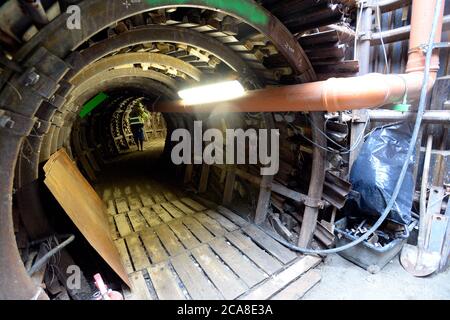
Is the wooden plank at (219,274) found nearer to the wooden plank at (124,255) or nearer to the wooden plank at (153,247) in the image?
the wooden plank at (153,247)

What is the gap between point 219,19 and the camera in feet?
8.36

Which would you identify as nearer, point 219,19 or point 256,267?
point 219,19

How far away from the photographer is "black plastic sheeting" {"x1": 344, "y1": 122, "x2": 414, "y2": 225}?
3.76 metres

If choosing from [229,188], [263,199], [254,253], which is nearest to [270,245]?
[254,253]

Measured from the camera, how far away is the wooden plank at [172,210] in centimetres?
513

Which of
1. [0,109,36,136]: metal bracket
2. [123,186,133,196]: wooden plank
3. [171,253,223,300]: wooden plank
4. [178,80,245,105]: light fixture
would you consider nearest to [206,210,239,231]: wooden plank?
[171,253,223,300]: wooden plank

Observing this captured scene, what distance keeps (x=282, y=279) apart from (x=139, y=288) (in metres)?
1.90

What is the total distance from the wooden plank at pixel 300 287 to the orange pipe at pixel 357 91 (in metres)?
2.32

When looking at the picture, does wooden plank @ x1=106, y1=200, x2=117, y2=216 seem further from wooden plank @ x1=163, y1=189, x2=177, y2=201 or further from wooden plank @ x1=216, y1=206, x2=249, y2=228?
wooden plank @ x1=216, y1=206, x2=249, y2=228

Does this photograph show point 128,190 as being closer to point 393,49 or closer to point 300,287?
point 300,287
